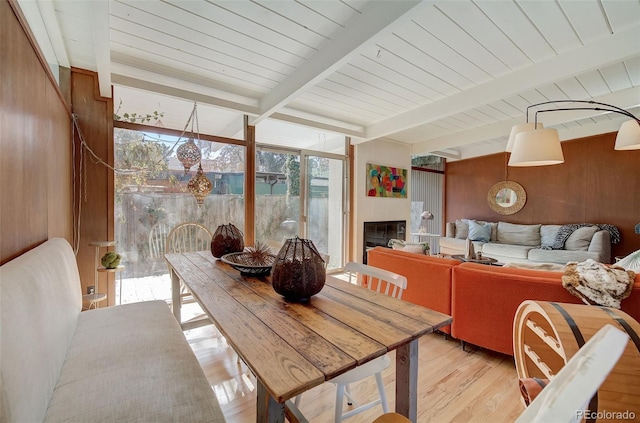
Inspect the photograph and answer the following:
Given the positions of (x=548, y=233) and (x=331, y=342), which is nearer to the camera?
(x=331, y=342)

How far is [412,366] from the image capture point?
3.56 feet

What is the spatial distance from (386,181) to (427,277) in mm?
3022

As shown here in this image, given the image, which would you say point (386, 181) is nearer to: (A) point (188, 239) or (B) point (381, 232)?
(B) point (381, 232)

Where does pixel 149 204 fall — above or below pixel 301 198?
below

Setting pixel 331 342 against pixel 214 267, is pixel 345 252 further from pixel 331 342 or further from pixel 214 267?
pixel 331 342

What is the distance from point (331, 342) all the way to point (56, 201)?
2291mm

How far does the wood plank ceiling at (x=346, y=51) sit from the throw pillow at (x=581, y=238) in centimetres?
231

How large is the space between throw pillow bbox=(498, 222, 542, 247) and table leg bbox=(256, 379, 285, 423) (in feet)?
19.6

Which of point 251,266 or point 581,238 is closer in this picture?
point 251,266

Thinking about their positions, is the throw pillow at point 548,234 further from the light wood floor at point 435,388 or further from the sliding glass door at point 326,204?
the light wood floor at point 435,388

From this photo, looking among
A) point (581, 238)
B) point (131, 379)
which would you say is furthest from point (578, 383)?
point (581, 238)

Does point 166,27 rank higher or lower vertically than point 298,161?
higher

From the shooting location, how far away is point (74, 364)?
1.18 m

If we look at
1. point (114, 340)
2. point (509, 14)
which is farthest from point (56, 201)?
point (509, 14)
